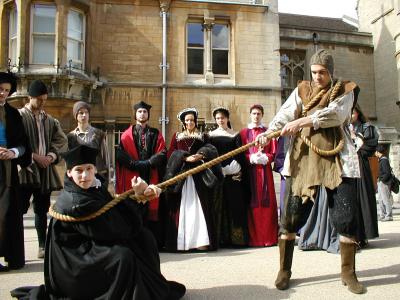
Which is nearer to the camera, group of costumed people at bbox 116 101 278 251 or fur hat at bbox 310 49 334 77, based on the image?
fur hat at bbox 310 49 334 77

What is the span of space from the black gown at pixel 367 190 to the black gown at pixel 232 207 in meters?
1.64

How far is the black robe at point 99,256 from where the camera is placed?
2.83 metres

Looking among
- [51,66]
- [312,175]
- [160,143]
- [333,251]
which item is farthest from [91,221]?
[51,66]

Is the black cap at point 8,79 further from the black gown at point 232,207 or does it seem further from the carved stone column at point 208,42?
the carved stone column at point 208,42

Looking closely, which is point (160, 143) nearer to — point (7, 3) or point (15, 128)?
point (15, 128)

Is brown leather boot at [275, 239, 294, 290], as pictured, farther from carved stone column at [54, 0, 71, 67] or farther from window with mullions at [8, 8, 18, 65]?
window with mullions at [8, 8, 18, 65]

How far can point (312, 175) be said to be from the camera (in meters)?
3.61

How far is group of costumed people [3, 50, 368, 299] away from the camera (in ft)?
9.52

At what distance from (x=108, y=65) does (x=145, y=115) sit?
9.51 m

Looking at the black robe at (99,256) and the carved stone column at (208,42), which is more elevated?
the carved stone column at (208,42)

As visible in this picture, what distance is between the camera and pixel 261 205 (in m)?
6.07

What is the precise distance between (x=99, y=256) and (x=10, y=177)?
2086mm

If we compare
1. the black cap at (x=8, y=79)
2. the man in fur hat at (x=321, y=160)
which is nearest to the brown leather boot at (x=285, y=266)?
the man in fur hat at (x=321, y=160)

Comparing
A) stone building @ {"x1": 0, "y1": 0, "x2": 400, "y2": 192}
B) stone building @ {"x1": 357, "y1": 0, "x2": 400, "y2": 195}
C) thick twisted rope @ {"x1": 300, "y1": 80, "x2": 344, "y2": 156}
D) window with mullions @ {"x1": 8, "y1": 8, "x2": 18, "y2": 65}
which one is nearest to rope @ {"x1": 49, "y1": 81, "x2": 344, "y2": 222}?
thick twisted rope @ {"x1": 300, "y1": 80, "x2": 344, "y2": 156}
